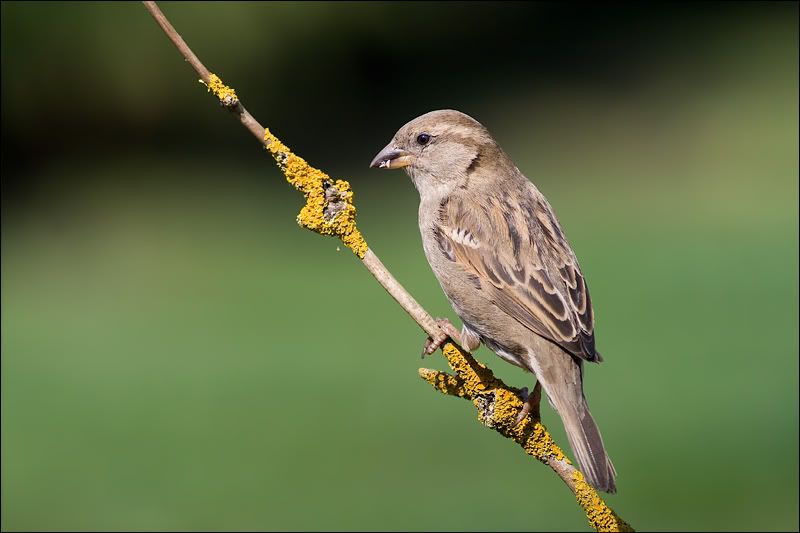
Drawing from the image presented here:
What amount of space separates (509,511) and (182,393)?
124 inches

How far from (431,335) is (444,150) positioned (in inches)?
46.9

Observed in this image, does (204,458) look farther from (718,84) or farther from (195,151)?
(718,84)

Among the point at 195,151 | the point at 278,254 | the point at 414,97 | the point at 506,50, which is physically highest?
the point at 506,50

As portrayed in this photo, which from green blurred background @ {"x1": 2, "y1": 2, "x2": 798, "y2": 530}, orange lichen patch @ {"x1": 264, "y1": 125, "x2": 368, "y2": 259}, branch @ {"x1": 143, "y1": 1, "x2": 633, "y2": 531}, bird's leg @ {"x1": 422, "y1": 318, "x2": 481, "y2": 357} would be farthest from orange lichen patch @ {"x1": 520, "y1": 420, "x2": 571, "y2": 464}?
green blurred background @ {"x1": 2, "y1": 2, "x2": 798, "y2": 530}

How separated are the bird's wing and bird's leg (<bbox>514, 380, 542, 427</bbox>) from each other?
20 centimetres

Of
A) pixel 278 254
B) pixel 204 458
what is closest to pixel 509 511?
pixel 204 458

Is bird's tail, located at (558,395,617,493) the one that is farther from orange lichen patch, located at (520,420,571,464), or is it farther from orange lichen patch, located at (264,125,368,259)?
orange lichen patch, located at (264,125,368,259)

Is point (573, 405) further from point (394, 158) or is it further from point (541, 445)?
point (394, 158)

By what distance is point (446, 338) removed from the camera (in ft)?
11.3

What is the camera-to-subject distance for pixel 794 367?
31.3 ft

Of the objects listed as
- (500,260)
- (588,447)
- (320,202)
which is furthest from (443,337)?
(500,260)

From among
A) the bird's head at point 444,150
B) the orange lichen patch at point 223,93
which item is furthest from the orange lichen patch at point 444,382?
the bird's head at point 444,150

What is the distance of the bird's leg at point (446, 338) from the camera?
11.2 ft

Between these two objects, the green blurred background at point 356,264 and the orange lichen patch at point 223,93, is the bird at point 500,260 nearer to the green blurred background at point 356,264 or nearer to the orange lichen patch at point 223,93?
the orange lichen patch at point 223,93
